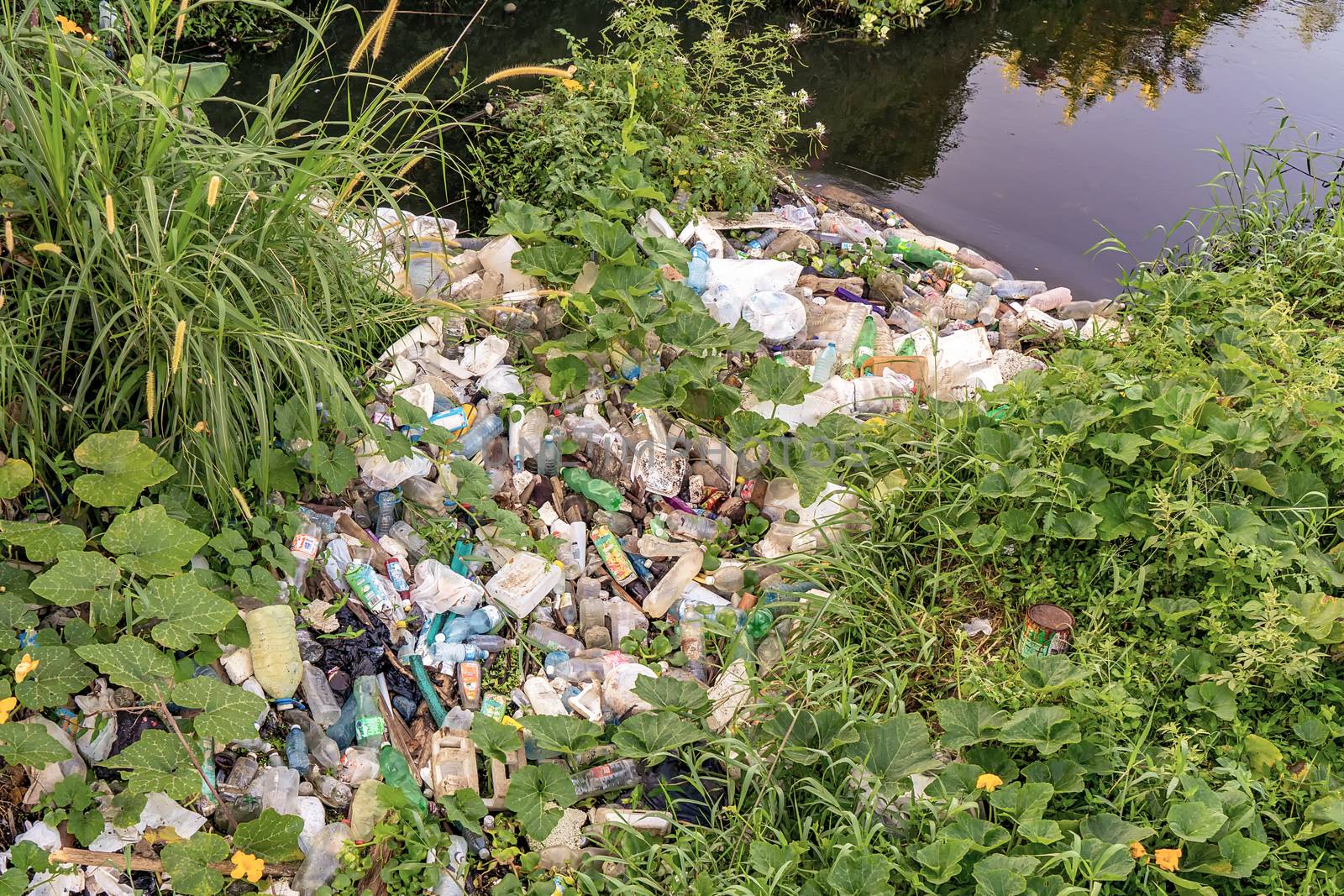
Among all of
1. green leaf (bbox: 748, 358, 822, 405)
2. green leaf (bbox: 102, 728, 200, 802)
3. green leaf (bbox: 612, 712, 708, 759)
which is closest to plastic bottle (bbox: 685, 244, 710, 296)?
green leaf (bbox: 748, 358, 822, 405)

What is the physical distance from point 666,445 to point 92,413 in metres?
1.43

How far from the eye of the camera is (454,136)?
16.0 feet

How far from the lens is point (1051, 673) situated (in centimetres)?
214

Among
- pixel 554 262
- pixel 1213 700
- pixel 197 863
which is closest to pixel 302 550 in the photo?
pixel 197 863

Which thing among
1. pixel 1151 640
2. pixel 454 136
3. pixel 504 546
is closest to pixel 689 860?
Result: pixel 504 546

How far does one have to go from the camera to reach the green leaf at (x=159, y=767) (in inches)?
68.5

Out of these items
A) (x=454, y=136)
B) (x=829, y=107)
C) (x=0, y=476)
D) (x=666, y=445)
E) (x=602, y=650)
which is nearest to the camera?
(x=0, y=476)

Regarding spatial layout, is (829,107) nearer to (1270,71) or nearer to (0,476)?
(1270,71)

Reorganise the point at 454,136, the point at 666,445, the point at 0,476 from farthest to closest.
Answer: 1. the point at 454,136
2. the point at 666,445
3. the point at 0,476

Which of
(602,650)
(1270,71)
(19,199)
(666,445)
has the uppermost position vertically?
(1270,71)

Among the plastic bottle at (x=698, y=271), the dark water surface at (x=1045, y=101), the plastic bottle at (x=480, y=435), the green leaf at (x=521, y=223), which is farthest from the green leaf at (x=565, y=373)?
the dark water surface at (x=1045, y=101)

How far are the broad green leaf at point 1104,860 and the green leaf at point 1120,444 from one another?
964 millimetres

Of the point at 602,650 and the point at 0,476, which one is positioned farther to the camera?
the point at 602,650

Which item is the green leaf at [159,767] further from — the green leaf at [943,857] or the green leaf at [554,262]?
the green leaf at [554,262]
